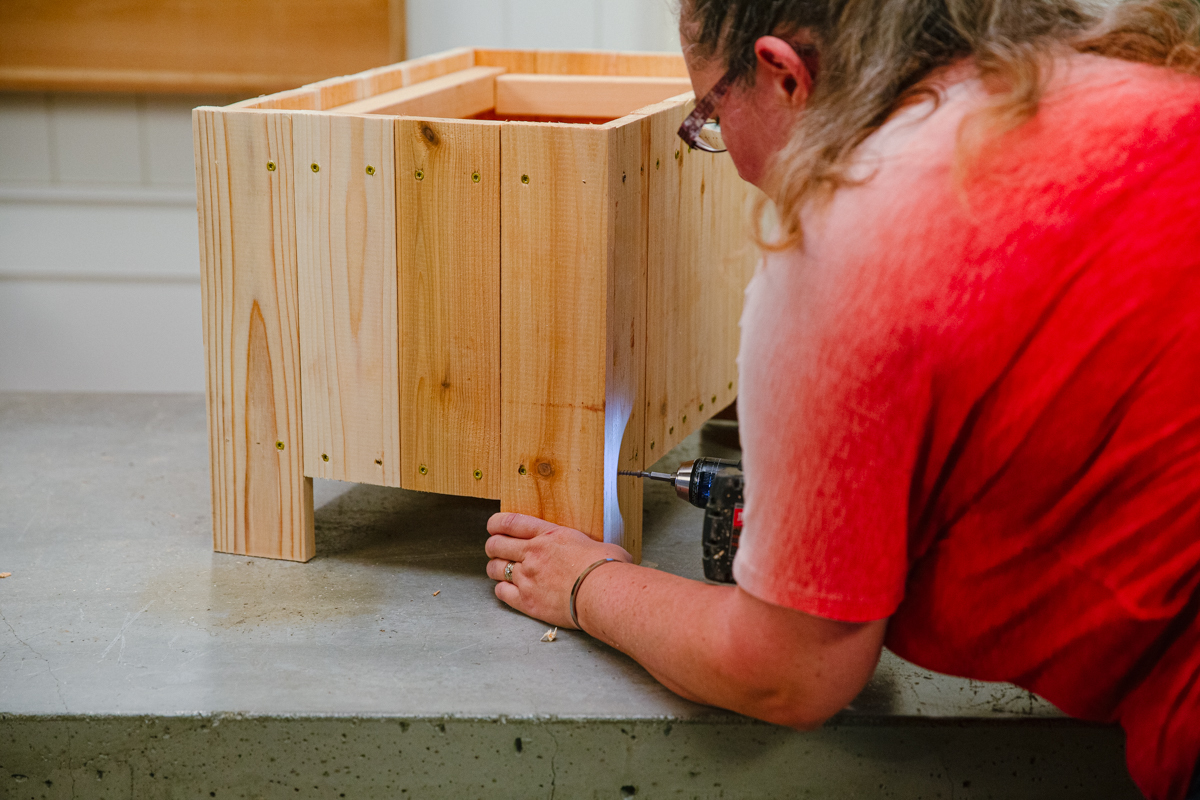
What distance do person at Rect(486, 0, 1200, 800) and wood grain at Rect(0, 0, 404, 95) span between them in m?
1.27

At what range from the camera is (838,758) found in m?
0.96

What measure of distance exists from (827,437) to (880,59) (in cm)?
24

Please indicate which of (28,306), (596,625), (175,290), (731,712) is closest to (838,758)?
(731,712)

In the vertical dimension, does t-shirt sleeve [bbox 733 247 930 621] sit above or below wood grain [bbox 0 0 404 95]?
below

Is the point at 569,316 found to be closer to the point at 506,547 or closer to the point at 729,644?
the point at 506,547

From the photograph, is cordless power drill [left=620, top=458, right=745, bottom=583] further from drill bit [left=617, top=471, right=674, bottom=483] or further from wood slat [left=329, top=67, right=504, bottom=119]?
wood slat [left=329, top=67, right=504, bottom=119]

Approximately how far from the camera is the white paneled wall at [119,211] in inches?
79.6

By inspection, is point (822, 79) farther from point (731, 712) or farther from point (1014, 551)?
point (731, 712)

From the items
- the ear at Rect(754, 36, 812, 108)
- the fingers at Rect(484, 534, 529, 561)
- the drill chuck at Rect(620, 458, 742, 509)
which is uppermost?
the ear at Rect(754, 36, 812, 108)

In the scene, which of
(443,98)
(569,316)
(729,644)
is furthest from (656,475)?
(443,98)

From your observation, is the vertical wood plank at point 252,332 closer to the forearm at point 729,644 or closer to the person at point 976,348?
the forearm at point 729,644

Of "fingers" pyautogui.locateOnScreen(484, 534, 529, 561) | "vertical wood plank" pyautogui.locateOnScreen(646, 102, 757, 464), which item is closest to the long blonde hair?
"vertical wood plank" pyautogui.locateOnScreen(646, 102, 757, 464)

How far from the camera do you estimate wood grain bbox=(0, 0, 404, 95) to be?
76.7 inches

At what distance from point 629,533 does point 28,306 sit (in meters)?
1.42
